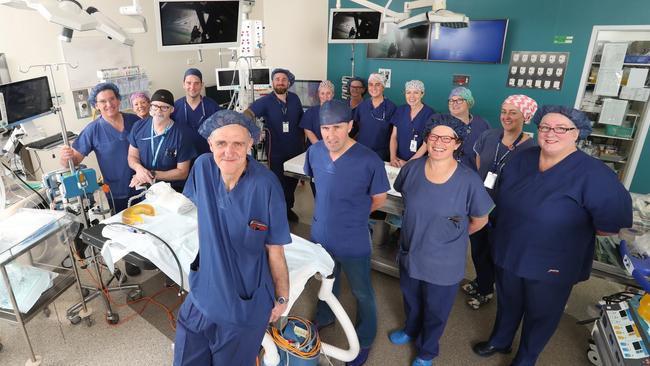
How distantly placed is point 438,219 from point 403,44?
3.46 m

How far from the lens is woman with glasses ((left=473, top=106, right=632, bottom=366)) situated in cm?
157

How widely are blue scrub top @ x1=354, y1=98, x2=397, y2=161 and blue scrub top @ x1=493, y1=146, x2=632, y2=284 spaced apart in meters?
1.53

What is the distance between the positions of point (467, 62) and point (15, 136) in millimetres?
4157

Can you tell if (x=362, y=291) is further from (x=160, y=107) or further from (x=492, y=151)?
(x=160, y=107)

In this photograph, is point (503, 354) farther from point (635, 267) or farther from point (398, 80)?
point (398, 80)

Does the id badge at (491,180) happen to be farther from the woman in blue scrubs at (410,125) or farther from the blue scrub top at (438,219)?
the woman in blue scrubs at (410,125)

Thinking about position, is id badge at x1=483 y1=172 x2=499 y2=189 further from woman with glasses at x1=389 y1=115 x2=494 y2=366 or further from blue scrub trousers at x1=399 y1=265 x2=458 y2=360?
blue scrub trousers at x1=399 y1=265 x2=458 y2=360

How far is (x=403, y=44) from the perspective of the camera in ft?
15.2

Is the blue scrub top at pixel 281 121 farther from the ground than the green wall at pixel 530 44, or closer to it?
closer to it

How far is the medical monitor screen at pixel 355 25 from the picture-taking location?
3.86 metres

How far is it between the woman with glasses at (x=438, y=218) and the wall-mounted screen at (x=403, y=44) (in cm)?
311

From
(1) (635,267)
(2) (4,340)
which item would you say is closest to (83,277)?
(2) (4,340)

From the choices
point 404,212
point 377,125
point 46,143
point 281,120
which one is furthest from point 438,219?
point 46,143

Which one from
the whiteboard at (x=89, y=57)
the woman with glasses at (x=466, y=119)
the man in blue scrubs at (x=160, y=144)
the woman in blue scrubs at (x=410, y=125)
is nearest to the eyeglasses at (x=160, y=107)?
the man in blue scrubs at (x=160, y=144)
